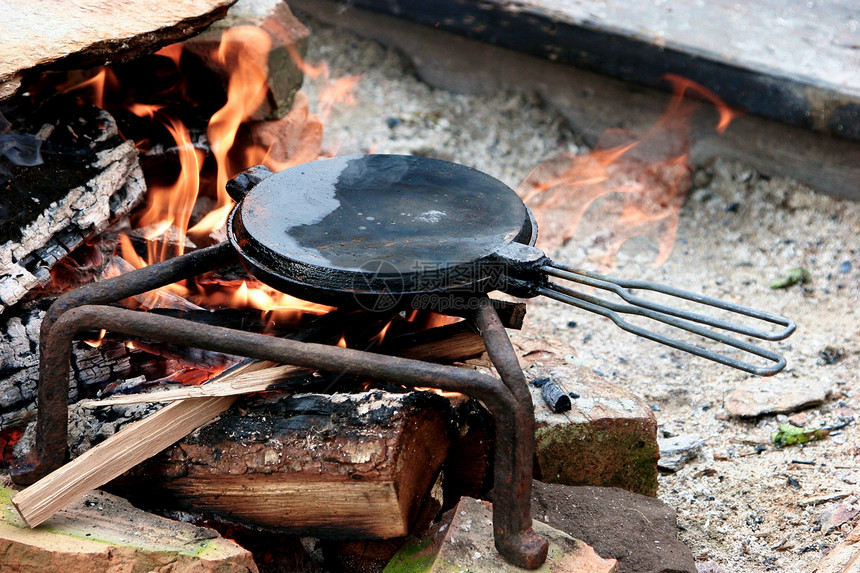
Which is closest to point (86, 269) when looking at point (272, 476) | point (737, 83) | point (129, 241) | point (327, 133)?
point (129, 241)

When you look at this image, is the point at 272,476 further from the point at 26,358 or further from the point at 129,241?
the point at 129,241

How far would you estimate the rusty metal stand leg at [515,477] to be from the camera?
1.64 metres

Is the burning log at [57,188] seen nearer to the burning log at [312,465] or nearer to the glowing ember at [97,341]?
the glowing ember at [97,341]

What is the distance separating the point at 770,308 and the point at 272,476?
98.7 inches

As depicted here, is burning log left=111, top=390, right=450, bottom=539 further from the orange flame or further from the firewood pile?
the orange flame

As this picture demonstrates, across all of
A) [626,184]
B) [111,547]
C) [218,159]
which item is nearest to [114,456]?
[111,547]

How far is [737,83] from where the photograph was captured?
3641 millimetres

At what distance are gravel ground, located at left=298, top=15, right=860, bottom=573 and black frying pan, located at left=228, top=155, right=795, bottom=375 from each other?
0.75 metres

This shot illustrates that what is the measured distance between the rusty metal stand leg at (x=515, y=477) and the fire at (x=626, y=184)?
2.28m

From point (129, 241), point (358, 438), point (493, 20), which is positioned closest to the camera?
point (358, 438)

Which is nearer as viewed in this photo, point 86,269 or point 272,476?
point 272,476

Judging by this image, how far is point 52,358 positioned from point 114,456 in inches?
10.8

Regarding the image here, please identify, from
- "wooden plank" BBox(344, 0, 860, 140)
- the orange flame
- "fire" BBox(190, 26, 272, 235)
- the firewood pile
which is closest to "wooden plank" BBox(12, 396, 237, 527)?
the firewood pile

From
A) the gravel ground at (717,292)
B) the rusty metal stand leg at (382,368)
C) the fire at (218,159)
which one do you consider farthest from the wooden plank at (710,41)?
the rusty metal stand leg at (382,368)
